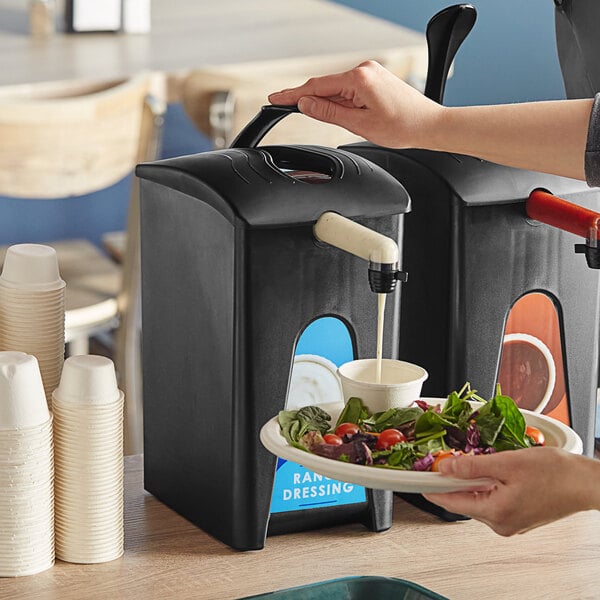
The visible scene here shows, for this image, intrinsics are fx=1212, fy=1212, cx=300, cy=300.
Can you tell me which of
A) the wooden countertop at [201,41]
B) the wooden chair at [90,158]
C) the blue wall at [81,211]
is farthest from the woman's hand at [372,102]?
the blue wall at [81,211]

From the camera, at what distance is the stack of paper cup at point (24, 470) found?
3.28 ft

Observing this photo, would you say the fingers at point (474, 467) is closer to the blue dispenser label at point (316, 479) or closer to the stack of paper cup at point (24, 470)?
the blue dispenser label at point (316, 479)

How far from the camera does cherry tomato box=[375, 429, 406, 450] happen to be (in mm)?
990

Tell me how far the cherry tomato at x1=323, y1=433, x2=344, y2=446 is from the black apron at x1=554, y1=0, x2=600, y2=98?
0.65m

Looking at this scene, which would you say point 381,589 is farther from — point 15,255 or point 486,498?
point 15,255

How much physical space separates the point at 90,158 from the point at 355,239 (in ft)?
4.66

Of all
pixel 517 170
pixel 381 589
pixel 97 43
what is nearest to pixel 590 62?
pixel 517 170

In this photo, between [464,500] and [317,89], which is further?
[317,89]

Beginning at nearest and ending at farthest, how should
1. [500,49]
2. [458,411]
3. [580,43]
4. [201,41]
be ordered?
[458,411] → [580,43] → [201,41] → [500,49]

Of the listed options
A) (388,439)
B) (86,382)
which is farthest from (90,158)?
(388,439)

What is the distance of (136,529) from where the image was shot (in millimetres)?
1157

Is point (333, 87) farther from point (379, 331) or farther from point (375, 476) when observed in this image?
point (375, 476)

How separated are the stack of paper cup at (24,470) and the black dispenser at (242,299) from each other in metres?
0.16

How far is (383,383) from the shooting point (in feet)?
3.43
